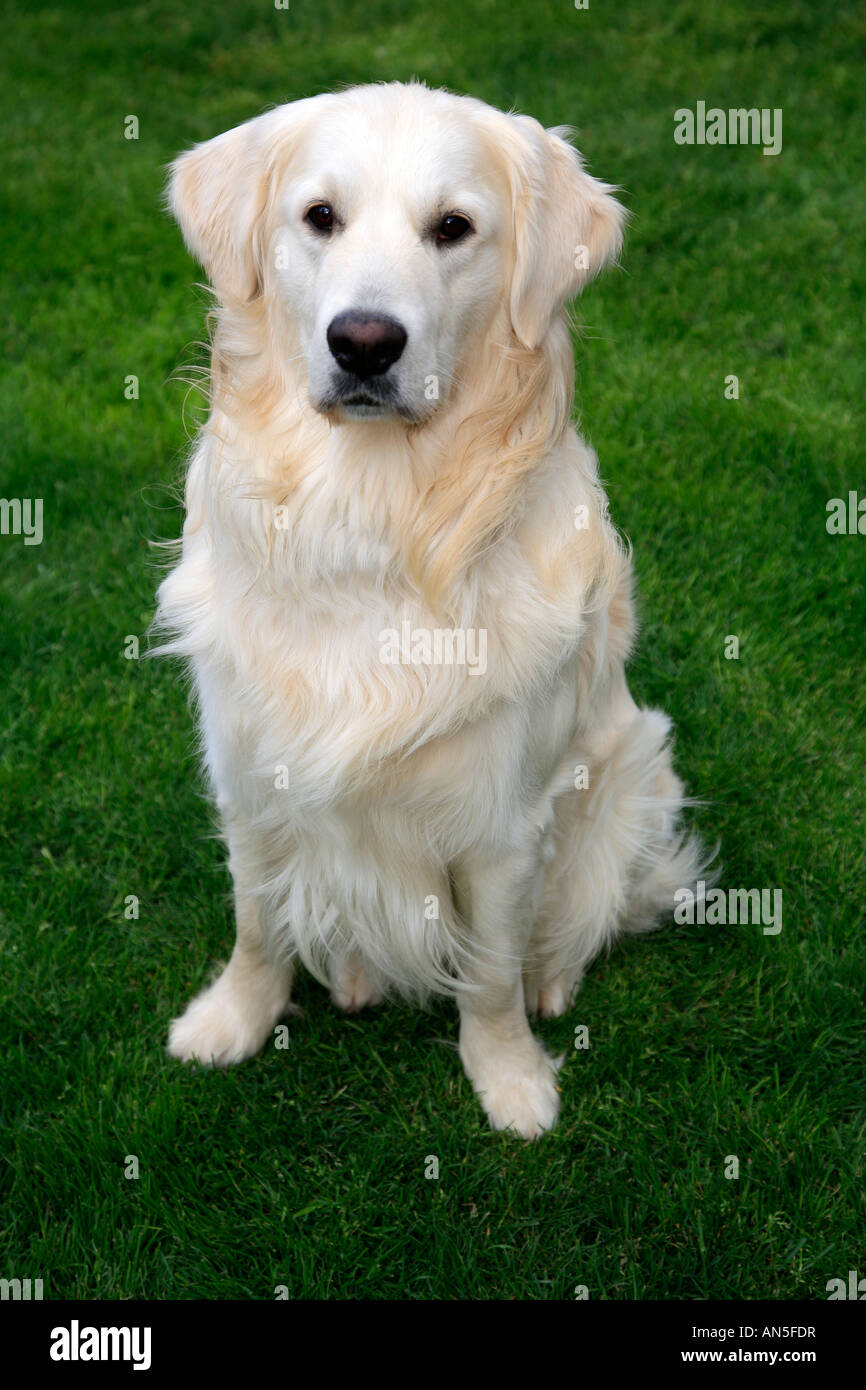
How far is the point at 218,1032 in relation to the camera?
3.00 meters

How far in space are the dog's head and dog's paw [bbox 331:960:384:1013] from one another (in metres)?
1.39

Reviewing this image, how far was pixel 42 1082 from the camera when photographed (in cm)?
288

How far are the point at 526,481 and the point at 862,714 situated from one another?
1848 mm

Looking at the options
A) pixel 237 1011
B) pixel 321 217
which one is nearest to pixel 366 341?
pixel 321 217

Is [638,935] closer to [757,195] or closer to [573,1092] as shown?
[573,1092]

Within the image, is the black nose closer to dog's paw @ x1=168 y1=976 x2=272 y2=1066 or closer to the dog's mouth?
the dog's mouth

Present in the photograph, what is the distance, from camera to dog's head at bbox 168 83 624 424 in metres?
2.17

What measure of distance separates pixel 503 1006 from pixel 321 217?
1.65 meters

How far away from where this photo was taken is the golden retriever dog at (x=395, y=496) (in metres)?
2.21

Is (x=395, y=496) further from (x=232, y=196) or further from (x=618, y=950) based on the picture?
(x=618, y=950)

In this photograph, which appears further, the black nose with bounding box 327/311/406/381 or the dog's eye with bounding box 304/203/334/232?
the dog's eye with bounding box 304/203/334/232

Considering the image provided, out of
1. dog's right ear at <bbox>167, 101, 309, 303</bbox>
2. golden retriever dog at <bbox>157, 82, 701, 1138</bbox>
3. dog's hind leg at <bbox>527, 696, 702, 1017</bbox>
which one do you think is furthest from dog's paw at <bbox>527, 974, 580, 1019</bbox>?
dog's right ear at <bbox>167, 101, 309, 303</bbox>

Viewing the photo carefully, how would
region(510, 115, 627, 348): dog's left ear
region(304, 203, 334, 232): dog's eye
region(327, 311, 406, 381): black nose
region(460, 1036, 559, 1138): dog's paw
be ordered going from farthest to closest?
region(460, 1036, 559, 1138): dog's paw, region(510, 115, 627, 348): dog's left ear, region(304, 203, 334, 232): dog's eye, region(327, 311, 406, 381): black nose

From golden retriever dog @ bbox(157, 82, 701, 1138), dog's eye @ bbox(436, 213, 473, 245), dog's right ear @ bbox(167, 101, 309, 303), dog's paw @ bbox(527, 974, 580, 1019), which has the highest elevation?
dog's right ear @ bbox(167, 101, 309, 303)
